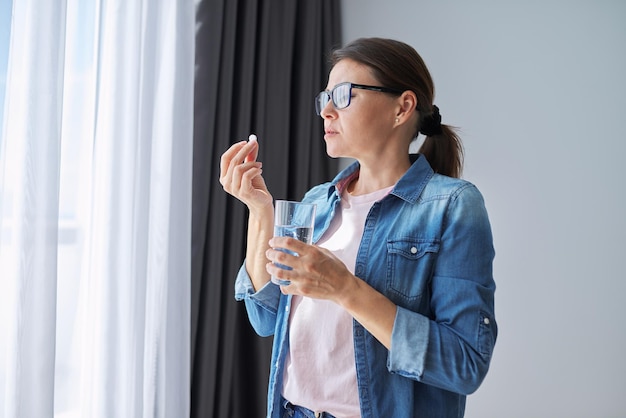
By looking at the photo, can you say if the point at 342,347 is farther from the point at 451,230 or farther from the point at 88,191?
the point at 88,191

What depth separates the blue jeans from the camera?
1084 mm

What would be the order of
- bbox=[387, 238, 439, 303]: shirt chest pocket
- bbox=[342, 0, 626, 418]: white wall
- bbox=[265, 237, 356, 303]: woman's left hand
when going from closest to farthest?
1. bbox=[265, 237, 356, 303]: woman's left hand
2. bbox=[387, 238, 439, 303]: shirt chest pocket
3. bbox=[342, 0, 626, 418]: white wall

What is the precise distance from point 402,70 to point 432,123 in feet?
0.49

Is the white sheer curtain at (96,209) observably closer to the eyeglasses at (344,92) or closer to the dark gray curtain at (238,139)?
the dark gray curtain at (238,139)

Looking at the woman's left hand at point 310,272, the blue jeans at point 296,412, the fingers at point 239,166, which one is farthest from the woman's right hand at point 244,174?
the blue jeans at point 296,412

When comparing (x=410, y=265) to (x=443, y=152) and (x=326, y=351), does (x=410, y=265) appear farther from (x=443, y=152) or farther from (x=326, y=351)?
(x=443, y=152)

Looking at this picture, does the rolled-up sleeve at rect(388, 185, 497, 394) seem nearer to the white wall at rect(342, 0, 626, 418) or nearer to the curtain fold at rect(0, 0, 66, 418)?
the curtain fold at rect(0, 0, 66, 418)

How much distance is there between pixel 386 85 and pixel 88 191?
3.11 feet

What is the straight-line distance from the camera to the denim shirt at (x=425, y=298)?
A: 964 millimetres

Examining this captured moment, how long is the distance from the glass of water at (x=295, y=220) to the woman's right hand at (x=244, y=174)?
199mm

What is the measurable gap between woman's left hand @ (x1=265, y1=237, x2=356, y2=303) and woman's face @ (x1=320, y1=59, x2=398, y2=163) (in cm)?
32

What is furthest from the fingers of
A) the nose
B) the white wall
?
the white wall

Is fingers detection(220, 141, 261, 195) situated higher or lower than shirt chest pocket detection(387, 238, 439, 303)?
higher

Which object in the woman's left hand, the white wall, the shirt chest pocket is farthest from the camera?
the white wall
